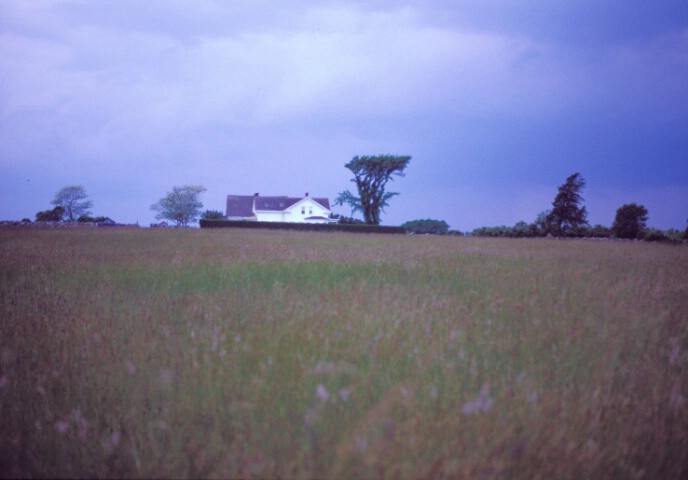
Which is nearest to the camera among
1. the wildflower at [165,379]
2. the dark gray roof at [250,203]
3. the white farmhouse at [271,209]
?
the wildflower at [165,379]

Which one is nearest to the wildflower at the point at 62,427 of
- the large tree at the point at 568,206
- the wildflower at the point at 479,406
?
the wildflower at the point at 479,406

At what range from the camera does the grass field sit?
2.17 meters

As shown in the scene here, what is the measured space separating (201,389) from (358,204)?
52330 mm

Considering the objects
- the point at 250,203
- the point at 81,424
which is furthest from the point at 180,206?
the point at 81,424

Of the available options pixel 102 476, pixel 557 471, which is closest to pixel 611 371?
pixel 557 471

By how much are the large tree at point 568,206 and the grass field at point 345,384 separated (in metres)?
42.4

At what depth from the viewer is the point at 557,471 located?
1.98 m

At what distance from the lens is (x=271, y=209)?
67.8m

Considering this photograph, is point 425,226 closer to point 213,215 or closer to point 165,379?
point 213,215

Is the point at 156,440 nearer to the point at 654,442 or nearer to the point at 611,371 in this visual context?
the point at 654,442

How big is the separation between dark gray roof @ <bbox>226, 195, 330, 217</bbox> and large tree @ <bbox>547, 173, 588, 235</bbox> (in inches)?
1460

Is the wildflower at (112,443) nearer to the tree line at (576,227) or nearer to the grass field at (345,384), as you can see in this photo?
the grass field at (345,384)

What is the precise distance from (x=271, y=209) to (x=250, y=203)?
368 centimetres

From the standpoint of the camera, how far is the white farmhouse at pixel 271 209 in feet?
220
